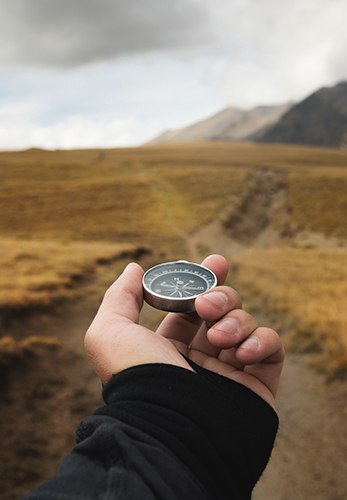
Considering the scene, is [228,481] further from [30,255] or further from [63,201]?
[63,201]

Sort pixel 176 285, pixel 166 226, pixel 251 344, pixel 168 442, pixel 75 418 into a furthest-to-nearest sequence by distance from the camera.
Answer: pixel 166 226
pixel 75 418
pixel 176 285
pixel 251 344
pixel 168 442

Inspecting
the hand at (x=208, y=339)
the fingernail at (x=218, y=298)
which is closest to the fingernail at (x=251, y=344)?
the hand at (x=208, y=339)

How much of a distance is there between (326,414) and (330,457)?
33.4 inches

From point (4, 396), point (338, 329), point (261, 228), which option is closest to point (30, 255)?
point (4, 396)

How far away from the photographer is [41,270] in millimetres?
13414

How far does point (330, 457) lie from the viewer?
4984 mm

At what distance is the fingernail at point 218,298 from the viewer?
2256 millimetres

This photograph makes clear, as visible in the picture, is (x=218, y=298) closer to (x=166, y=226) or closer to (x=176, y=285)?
(x=176, y=285)

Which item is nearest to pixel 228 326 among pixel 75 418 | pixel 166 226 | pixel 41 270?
pixel 75 418

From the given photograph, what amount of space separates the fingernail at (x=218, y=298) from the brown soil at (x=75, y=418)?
414 centimetres

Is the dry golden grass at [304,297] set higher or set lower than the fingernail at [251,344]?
lower

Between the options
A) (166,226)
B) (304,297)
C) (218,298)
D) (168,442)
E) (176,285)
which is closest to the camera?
(168,442)

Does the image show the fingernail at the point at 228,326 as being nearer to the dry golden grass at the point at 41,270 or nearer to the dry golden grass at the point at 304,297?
the dry golden grass at the point at 304,297

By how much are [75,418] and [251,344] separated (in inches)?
Answer: 211
